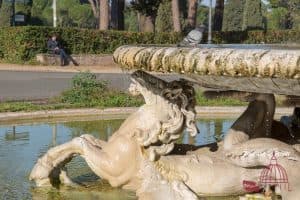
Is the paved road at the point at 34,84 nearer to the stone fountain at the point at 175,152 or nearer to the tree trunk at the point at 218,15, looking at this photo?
the stone fountain at the point at 175,152

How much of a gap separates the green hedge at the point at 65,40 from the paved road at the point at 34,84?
3424mm

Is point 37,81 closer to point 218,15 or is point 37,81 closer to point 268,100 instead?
point 268,100

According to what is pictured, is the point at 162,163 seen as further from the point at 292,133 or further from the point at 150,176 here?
the point at 292,133

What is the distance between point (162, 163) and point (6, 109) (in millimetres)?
6220

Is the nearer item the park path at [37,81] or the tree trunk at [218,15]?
the park path at [37,81]

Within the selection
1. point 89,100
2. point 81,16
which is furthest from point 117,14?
point 81,16

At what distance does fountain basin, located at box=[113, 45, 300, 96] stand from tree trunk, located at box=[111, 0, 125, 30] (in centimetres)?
2810

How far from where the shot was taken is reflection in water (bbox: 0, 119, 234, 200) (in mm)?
5461

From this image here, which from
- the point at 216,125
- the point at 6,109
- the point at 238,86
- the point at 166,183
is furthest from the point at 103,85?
the point at 238,86

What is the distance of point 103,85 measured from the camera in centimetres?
1321

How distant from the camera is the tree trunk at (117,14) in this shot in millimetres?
32031

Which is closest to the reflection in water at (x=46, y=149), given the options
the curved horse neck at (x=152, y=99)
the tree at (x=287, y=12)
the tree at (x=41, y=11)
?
the curved horse neck at (x=152, y=99)

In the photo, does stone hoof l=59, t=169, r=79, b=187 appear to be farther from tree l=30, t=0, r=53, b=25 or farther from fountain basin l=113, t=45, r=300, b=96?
tree l=30, t=0, r=53, b=25

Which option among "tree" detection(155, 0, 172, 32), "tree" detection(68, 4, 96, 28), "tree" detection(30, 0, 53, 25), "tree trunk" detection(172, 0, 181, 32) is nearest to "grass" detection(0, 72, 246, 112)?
"tree trunk" detection(172, 0, 181, 32)
